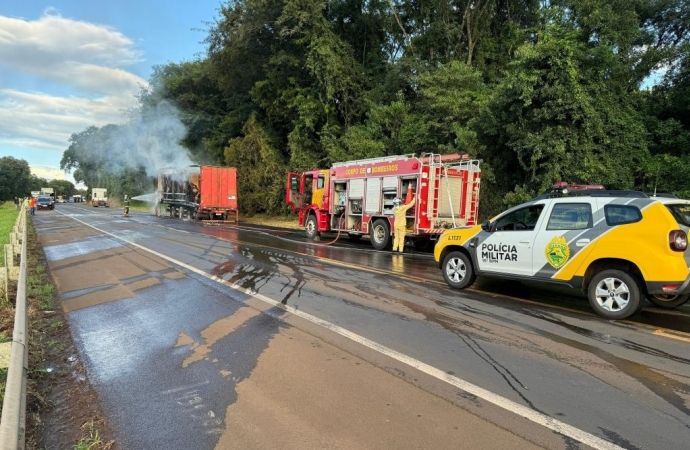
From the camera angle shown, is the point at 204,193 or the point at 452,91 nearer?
the point at 452,91

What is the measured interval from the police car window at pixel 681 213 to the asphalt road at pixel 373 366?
1366 mm

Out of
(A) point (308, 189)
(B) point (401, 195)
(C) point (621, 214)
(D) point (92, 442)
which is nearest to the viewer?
(D) point (92, 442)

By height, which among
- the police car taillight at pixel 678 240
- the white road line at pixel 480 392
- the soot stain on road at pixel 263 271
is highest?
the police car taillight at pixel 678 240

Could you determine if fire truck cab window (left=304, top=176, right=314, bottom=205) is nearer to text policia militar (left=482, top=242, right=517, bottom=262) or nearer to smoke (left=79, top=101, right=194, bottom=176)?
text policia militar (left=482, top=242, right=517, bottom=262)

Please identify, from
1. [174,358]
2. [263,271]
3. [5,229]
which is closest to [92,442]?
[174,358]

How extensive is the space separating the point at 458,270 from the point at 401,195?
6.32 m

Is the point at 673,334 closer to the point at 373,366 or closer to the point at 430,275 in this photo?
the point at 373,366

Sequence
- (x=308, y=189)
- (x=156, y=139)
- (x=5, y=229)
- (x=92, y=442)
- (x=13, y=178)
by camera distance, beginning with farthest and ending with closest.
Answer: (x=13, y=178)
(x=156, y=139)
(x=5, y=229)
(x=308, y=189)
(x=92, y=442)

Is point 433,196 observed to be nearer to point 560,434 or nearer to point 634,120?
point 634,120

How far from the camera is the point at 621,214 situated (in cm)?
627

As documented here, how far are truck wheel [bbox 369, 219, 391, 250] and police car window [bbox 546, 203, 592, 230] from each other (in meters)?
7.84

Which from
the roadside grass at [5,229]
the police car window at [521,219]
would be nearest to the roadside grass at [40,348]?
the roadside grass at [5,229]

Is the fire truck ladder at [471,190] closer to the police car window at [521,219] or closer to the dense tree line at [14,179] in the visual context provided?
the police car window at [521,219]

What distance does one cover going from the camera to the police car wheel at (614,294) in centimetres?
610
